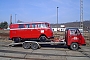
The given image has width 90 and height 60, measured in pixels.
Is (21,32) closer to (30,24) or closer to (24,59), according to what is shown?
(30,24)

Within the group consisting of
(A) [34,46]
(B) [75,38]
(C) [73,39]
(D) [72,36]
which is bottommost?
(A) [34,46]

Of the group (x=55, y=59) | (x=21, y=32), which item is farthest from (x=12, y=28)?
(x=55, y=59)

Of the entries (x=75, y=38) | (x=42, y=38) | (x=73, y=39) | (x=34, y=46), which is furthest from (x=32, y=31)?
(x=75, y=38)

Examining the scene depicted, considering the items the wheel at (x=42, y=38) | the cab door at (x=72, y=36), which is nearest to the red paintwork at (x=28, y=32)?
the wheel at (x=42, y=38)

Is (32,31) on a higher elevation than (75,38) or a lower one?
higher

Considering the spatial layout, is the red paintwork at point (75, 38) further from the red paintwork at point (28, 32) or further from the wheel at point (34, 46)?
the wheel at point (34, 46)

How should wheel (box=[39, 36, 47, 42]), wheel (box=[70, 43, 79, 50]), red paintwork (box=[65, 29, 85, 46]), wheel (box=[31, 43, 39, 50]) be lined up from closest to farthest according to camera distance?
red paintwork (box=[65, 29, 85, 46]) → wheel (box=[70, 43, 79, 50]) → wheel (box=[31, 43, 39, 50]) → wheel (box=[39, 36, 47, 42])

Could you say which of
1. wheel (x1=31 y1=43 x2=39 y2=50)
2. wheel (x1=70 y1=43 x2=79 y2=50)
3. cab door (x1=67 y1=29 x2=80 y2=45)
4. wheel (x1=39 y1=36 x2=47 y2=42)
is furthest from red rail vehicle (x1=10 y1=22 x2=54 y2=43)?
wheel (x1=70 y1=43 x2=79 y2=50)

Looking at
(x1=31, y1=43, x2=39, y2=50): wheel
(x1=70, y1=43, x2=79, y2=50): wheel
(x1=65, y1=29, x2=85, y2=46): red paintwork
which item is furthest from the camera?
(x1=31, y1=43, x2=39, y2=50): wheel

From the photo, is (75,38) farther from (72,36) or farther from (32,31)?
(32,31)

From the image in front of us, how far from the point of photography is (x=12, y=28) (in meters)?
17.9

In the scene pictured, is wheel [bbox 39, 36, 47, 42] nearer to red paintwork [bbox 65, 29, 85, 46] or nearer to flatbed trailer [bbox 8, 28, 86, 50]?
flatbed trailer [bbox 8, 28, 86, 50]

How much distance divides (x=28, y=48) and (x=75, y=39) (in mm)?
4857

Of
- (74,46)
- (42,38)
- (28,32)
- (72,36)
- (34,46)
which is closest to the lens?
(72,36)
